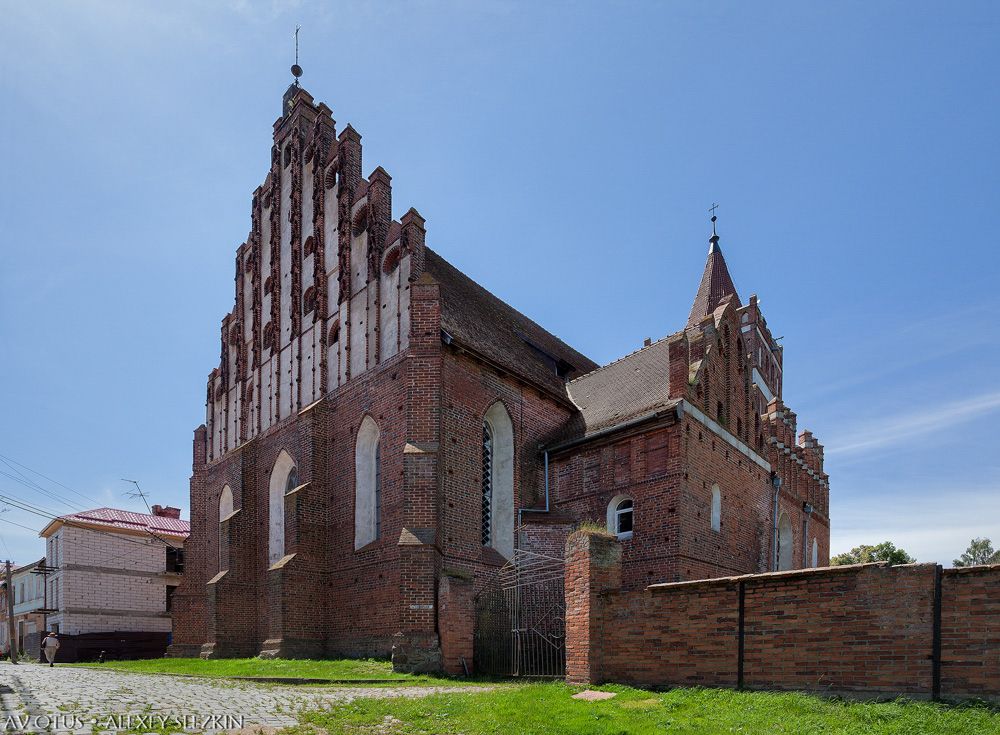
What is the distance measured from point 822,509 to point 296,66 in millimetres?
28387

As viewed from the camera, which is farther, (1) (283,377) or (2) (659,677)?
(1) (283,377)

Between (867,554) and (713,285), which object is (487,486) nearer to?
(713,285)

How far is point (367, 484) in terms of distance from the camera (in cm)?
2088

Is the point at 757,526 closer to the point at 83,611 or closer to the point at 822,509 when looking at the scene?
the point at 822,509

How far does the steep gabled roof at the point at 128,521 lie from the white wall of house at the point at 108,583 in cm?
50

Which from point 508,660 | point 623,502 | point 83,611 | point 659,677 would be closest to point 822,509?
point 623,502

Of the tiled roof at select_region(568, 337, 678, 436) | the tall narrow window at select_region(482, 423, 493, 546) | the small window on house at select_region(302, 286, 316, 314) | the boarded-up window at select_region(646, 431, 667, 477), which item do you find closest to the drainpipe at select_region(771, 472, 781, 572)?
the tiled roof at select_region(568, 337, 678, 436)

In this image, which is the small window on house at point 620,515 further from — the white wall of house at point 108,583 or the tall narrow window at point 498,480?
the white wall of house at point 108,583

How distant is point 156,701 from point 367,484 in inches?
405

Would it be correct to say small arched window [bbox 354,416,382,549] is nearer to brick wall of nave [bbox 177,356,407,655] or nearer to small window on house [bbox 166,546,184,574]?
brick wall of nave [bbox 177,356,407,655]

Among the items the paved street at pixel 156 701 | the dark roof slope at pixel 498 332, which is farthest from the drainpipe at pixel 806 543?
the paved street at pixel 156 701

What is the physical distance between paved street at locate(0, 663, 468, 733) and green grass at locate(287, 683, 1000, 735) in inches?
37.3

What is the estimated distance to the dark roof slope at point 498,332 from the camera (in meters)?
21.6

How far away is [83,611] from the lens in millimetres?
37406
